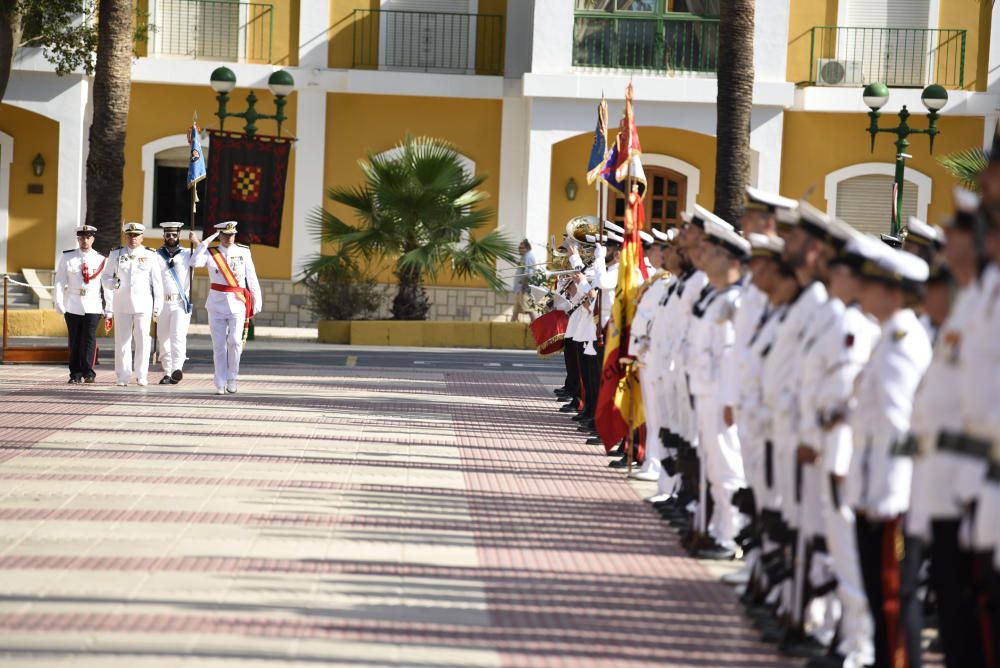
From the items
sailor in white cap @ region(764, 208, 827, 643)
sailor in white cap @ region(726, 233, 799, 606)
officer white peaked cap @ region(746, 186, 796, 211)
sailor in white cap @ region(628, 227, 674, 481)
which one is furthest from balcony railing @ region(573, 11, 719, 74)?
sailor in white cap @ region(764, 208, 827, 643)

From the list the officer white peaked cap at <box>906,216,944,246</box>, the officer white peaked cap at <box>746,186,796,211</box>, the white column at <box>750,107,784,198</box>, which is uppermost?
the white column at <box>750,107,784,198</box>

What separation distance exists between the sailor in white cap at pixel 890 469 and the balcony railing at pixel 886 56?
2691 centimetres

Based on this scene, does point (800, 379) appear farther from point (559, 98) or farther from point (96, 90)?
point (559, 98)

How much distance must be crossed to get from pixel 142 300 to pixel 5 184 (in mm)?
14785

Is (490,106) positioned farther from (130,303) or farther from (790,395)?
(790,395)

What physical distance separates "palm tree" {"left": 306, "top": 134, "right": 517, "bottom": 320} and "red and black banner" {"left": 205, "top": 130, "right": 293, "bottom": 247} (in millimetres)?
1068

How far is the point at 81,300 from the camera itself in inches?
787

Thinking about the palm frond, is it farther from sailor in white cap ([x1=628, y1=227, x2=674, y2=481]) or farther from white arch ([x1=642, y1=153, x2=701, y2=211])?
sailor in white cap ([x1=628, y1=227, x2=674, y2=481])

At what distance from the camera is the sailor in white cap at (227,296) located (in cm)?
1858

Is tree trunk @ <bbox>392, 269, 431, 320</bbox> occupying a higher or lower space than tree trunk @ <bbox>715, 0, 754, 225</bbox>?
lower

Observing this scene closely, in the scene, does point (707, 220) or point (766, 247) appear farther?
point (707, 220)

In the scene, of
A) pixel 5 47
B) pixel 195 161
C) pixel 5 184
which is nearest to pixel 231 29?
pixel 5 184

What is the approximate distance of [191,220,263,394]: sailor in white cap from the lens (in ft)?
61.0

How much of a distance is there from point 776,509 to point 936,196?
1048 inches
